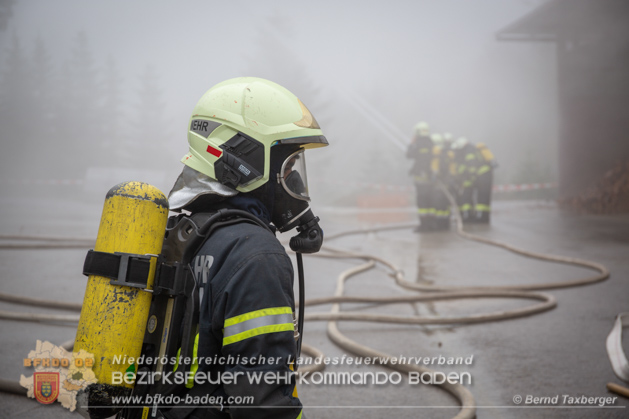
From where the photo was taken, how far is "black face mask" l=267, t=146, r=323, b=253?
1774 millimetres

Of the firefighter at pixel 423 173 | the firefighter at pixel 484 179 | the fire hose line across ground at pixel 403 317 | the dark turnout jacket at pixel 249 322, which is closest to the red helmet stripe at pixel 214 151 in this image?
the dark turnout jacket at pixel 249 322

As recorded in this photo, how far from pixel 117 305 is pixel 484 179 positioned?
11553 mm

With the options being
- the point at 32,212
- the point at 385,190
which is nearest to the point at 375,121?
the point at 385,190

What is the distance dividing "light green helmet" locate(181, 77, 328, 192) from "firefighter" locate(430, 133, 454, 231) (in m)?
9.61

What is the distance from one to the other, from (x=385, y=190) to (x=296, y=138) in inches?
882

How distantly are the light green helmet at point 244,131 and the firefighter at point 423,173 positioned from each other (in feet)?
31.5

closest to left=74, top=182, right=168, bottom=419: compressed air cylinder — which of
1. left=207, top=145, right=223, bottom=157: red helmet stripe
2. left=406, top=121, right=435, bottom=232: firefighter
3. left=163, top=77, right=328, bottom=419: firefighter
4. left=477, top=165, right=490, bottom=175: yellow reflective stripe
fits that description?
Answer: left=163, top=77, right=328, bottom=419: firefighter

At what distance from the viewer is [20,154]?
21.4 metres

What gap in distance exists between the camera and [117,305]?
5.06 ft

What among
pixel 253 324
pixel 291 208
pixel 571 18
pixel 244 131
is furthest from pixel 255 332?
pixel 571 18

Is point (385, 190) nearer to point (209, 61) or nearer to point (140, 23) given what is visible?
point (209, 61)

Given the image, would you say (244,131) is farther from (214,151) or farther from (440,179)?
(440,179)

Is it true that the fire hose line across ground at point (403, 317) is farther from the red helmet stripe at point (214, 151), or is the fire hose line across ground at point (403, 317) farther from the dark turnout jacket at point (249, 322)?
the red helmet stripe at point (214, 151)

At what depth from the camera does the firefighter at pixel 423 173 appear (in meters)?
11.1
